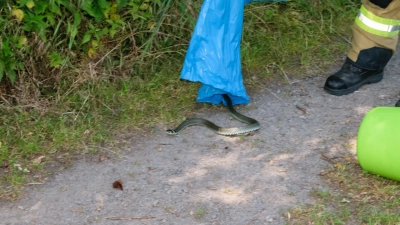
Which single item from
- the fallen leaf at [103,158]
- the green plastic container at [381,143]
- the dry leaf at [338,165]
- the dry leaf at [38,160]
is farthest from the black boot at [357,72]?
the dry leaf at [38,160]

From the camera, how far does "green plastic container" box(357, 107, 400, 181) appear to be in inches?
140

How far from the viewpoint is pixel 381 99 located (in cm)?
486

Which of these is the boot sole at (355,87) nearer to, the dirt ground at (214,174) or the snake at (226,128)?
the dirt ground at (214,174)

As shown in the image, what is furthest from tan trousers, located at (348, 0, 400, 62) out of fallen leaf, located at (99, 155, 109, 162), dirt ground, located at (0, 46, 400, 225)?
fallen leaf, located at (99, 155, 109, 162)

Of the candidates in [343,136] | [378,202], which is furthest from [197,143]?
[378,202]

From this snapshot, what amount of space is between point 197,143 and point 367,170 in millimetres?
1197

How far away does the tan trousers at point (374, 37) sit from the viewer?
4.76 metres

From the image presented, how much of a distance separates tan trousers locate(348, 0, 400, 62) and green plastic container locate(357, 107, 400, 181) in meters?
1.32

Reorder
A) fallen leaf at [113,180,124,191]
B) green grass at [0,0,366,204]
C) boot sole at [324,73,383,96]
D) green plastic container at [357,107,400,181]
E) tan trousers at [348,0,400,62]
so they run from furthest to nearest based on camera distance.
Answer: boot sole at [324,73,383,96]
tan trousers at [348,0,400,62]
green grass at [0,0,366,204]
fallen leaf at [113,180,124,191]
green plastic container at [357,107,400,181]

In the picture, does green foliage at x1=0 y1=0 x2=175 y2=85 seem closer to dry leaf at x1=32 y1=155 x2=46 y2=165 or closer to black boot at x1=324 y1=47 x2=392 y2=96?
dry leaf at x1=32 y1=155 x2=46 y2=165

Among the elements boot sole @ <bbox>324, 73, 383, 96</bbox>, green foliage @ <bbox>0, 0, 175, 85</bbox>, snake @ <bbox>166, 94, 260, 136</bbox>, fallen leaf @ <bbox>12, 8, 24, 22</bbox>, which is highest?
fallen leaf @ <bbox>12, 8, 24, 22</bbox>

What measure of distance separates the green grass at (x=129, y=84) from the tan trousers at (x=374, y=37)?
19.0 inches

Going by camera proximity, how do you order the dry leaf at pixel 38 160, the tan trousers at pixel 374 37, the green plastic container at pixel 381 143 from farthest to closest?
the tan trousers at pixel 374 37 → the dry leaf at pixel 38 160 → the green plastic container at pixel 381 143

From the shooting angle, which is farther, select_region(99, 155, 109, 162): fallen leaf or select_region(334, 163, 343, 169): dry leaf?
select_region(99, 155, 109, 162): fallen leaf
